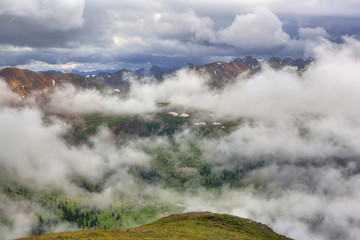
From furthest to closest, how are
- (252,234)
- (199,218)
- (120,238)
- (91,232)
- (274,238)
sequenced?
(199,218)
(274,238)
(252,234)
(91,232)
(120,238)

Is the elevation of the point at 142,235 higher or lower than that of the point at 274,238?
higher

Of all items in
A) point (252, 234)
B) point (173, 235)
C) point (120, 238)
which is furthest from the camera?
point (252, 234)

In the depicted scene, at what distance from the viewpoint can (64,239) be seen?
188 ft

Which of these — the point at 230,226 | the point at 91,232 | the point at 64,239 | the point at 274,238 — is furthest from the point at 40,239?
the point at 274,238

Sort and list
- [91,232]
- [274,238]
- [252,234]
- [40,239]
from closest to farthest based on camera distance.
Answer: [40,239] → [91,232] → [252,234] → [274,238]

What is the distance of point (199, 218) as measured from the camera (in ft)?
381

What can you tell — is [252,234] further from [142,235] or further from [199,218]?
[142,235]

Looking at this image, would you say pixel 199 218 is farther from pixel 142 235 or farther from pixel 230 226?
pixel 142 235

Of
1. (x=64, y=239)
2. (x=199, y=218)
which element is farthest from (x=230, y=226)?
(x=64, y=239)

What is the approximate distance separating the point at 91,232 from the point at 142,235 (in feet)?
50.1

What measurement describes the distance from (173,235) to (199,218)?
46984 millimetres

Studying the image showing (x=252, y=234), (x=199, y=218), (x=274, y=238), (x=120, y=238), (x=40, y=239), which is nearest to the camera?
(x=40, y=239)

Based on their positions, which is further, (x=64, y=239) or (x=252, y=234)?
(x=252, y=234)

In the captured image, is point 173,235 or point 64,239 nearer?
point 64,239
